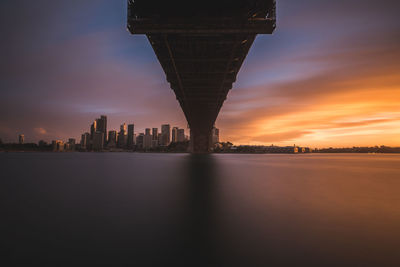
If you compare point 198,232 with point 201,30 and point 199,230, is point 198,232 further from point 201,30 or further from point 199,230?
point 201,30

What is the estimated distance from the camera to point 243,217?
568 centimetres

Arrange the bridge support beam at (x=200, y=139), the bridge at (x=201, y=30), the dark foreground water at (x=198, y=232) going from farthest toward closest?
the bridge support beam at (x=200, y=139) → the bridge at (x=201, y=30) → the dark foreground water at (x=198, y=232)

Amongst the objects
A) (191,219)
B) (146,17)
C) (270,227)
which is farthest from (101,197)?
(146,17)

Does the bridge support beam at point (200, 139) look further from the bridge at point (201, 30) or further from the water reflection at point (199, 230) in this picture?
the water reflection at point (199, 230)

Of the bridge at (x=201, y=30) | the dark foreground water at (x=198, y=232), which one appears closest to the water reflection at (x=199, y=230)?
the dark foreground water at (x=198, y=232)

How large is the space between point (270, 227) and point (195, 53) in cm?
1700

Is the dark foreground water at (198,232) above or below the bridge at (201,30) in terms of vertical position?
below

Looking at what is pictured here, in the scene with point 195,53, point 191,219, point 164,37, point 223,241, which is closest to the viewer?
point 223,241

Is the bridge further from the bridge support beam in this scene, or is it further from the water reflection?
the bridge support beam

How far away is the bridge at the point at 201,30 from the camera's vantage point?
13330 mm

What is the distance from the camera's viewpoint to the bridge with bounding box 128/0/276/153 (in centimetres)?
1333

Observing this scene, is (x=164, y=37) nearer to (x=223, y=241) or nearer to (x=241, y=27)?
(x=241, y=27)

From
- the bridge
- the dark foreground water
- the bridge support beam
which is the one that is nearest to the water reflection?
the dark foreground water

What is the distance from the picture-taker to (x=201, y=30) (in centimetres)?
1395
